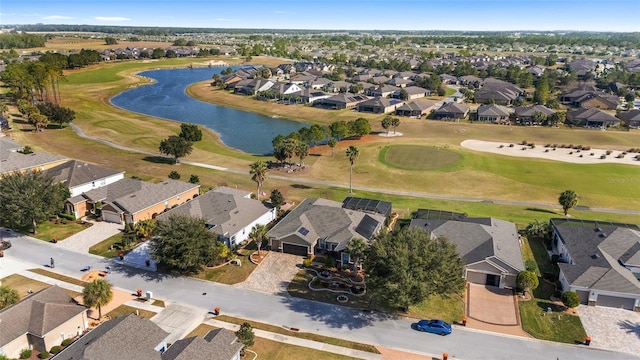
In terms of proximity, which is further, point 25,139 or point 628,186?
point 25,139

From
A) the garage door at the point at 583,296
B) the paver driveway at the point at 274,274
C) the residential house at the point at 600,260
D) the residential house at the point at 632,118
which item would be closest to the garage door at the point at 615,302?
the residential house at the point at 600,260

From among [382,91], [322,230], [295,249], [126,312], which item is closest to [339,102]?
[382,91]

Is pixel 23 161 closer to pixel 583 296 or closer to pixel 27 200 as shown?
pixel 27 200

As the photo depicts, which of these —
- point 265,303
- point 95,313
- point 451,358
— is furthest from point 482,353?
point 95,313

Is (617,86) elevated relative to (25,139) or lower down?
elevated

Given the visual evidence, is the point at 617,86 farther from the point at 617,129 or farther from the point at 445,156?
the point at 445,156

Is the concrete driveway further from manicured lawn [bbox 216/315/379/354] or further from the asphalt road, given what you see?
manicured lawn [bbox 216/315/379/354]

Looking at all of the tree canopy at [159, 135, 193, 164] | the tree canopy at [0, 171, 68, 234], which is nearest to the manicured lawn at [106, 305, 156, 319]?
the tree canopy at [0, 171, 68, 234]

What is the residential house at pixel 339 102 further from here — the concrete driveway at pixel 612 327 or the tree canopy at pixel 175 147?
the concrete driveway at pixel 612 327
